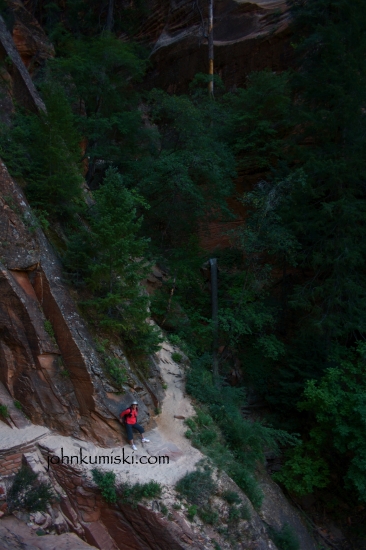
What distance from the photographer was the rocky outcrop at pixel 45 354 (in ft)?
30.7

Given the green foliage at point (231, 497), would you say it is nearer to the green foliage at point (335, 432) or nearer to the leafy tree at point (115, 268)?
the green foliage at point (335, 432)

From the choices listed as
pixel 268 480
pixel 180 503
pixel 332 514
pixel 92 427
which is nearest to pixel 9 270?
pixel 92 427

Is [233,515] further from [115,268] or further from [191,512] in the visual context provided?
[115,268]

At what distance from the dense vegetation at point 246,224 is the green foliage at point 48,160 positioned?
0.12 ft

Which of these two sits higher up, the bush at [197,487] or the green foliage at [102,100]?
the green foliage at [102,100]

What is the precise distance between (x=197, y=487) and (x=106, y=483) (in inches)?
76.3

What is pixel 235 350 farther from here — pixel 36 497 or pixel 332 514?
pixel 36 497

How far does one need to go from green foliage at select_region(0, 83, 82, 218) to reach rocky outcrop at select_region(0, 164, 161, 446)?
1191mm

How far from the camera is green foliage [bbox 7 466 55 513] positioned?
7901mm

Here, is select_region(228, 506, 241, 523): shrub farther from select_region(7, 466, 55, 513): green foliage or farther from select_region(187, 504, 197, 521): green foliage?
select_region(7, 466, 55, 513): green foliage

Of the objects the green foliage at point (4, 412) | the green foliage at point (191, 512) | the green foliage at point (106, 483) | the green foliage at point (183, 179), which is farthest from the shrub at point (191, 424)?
the green foliage at point (183, 179)

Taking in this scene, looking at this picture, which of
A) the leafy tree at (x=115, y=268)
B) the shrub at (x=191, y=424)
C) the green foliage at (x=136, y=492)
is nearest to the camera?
the green foliage at (x=136, y=492)

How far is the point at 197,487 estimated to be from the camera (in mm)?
9016

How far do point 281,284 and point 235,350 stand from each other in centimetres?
306
